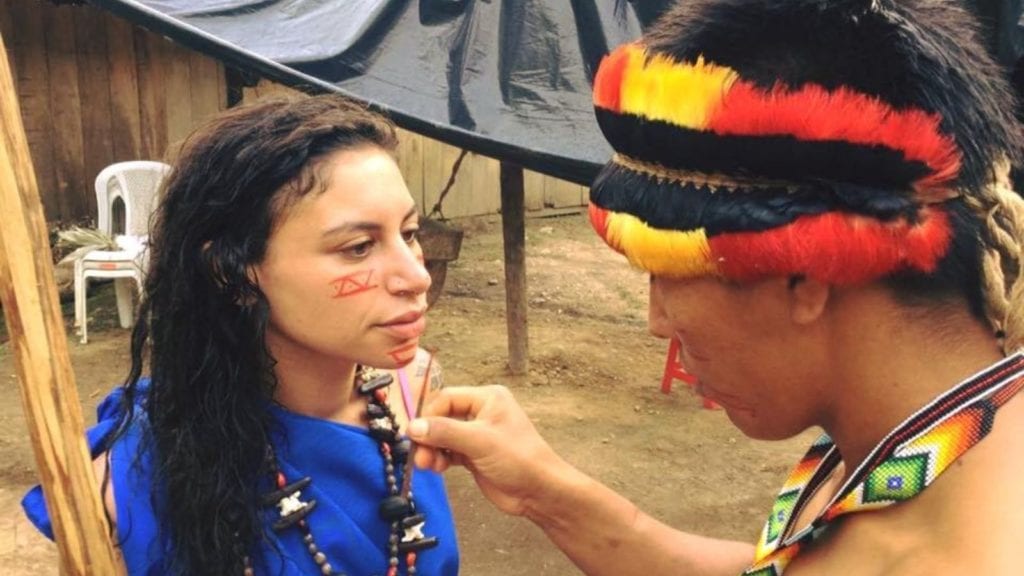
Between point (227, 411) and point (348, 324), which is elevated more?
point (348, 324)

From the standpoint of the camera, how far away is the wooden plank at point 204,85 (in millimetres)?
8008

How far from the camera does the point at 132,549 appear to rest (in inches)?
65.4

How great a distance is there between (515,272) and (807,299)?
4.73 meters

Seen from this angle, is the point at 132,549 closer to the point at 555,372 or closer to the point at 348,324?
the point at 348,324

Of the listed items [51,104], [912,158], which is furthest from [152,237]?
[51,104]

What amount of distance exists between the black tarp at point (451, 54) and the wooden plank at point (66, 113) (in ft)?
11.8

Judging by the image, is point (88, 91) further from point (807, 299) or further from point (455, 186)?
point (807, 299)

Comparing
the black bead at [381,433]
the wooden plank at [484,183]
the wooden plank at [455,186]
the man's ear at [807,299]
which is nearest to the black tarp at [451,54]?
the black bead at [381,433]

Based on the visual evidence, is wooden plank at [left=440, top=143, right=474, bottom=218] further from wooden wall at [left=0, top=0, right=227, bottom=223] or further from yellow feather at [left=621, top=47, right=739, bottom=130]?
yellow feather at [left=621, top=47, right=739, bottom=130]

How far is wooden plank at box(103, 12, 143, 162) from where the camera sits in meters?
7.50

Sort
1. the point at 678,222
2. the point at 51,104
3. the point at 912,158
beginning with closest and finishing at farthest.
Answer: the point at 912,158 < the point at 678,222 < the point at 51,104

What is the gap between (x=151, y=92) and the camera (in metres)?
7.78

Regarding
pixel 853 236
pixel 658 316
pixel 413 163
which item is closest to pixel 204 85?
pixel 413 163

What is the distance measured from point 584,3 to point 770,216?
3700 millimetres
